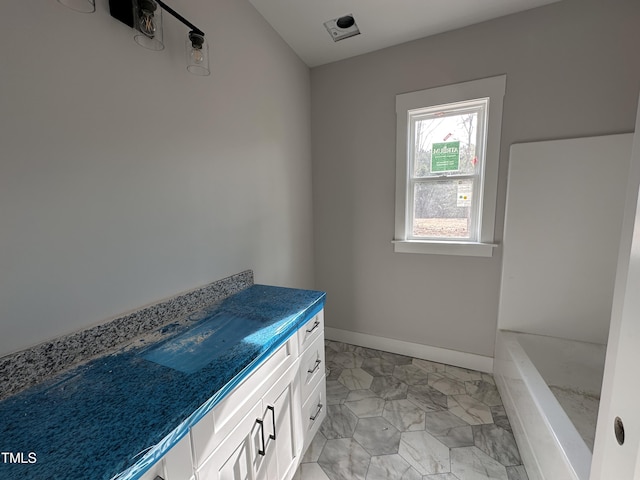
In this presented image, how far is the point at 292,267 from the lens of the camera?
7.45 feet

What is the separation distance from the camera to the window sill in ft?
6.59

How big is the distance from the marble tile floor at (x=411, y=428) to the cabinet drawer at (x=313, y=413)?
4.2 inches

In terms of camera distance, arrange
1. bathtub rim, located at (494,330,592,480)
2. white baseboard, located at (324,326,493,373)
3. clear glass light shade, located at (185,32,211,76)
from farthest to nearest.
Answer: white baseboard, located at (324,326,493,373) → clear glass light shade, located at (185,32,211,76) → bathtub rim, located at (494,330,592,480)

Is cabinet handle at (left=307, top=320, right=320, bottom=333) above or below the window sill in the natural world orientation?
below

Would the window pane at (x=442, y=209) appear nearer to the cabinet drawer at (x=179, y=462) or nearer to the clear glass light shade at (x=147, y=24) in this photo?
the clear glass light shade at (x=147, y=24)

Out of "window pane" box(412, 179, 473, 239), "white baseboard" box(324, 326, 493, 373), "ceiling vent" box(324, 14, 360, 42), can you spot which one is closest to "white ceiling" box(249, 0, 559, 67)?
"ceiling vent" box(324, 14, 360, 42)

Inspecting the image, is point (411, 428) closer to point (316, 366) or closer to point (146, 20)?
point (316, 366)

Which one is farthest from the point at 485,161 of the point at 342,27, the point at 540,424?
the point at 540,424

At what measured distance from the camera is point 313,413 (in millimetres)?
1500

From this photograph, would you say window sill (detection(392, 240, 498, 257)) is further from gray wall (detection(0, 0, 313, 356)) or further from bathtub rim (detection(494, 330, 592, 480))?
gray wall (detection(0, 0, 313, 356))

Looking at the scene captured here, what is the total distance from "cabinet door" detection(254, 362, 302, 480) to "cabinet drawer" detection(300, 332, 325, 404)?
0.20ft

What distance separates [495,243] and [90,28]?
2470mm

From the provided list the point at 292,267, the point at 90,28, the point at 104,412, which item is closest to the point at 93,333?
the point at 104,412

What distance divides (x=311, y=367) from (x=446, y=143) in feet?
6.21
